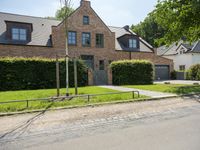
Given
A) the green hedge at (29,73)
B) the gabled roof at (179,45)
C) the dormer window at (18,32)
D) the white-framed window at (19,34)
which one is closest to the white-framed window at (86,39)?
the dormer window at (18,32)

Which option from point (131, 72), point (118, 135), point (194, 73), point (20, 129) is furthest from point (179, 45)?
point (20, 129)

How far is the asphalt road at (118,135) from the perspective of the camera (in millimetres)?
5352

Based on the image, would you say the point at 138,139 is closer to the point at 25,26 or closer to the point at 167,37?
the point at 167,37

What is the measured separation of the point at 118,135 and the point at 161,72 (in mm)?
31362

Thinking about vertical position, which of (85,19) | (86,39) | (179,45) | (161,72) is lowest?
(161,72)

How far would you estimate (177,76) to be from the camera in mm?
36812

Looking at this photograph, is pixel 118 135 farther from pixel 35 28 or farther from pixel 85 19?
pixel 85 19

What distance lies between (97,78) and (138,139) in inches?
768

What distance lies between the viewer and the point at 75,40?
1071 inches

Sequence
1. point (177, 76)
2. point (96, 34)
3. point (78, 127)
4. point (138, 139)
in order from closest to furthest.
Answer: point (138, 139), point (78, 127), point (96, 34), point (177, 76)

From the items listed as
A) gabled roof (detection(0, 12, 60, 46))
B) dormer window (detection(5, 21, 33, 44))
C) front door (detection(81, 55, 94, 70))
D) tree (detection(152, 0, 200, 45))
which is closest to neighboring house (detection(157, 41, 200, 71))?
front door (detection(81, 55, 94, 70))

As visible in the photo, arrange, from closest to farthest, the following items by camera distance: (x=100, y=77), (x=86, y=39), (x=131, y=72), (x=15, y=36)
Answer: (x=131, y=72) → (x=15, y=36) → (x=100, y=77) → (x=86, y=39)

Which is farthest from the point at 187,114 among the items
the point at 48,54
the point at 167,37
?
the point at 48,54

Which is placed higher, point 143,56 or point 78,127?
point 143,56
